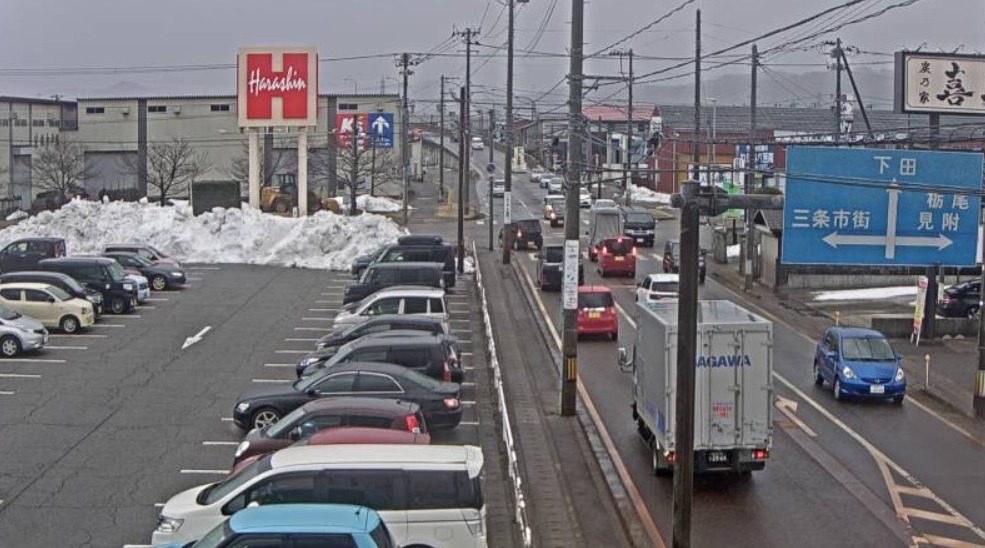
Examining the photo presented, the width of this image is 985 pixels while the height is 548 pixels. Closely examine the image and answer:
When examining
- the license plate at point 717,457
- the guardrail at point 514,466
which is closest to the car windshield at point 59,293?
the guardrail at point 514,466

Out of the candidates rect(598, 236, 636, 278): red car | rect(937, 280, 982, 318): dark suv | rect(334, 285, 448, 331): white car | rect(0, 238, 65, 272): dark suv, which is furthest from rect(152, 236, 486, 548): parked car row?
rect(0, 238, 65, 272): dark suv

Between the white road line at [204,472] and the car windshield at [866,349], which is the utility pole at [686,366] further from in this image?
the car windshield at [866,349]

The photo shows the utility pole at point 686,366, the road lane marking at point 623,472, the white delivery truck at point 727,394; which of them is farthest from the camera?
the white delivery truck at point 727,394

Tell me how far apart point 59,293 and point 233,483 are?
19.9 metres

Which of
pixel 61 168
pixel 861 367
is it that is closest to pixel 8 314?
pixel 861 367

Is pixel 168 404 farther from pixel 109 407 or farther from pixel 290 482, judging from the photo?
pixel 290 482

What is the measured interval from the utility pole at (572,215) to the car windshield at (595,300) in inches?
363

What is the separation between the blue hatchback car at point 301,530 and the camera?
1123cm

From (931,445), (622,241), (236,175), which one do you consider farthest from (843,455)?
(236,175)

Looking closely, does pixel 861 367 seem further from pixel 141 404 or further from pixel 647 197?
pixel 647 197

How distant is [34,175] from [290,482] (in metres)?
76.8

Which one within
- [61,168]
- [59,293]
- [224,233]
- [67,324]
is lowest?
[67,324]

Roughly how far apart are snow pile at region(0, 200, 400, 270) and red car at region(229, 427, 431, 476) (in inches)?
1256

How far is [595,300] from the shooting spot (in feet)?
106
